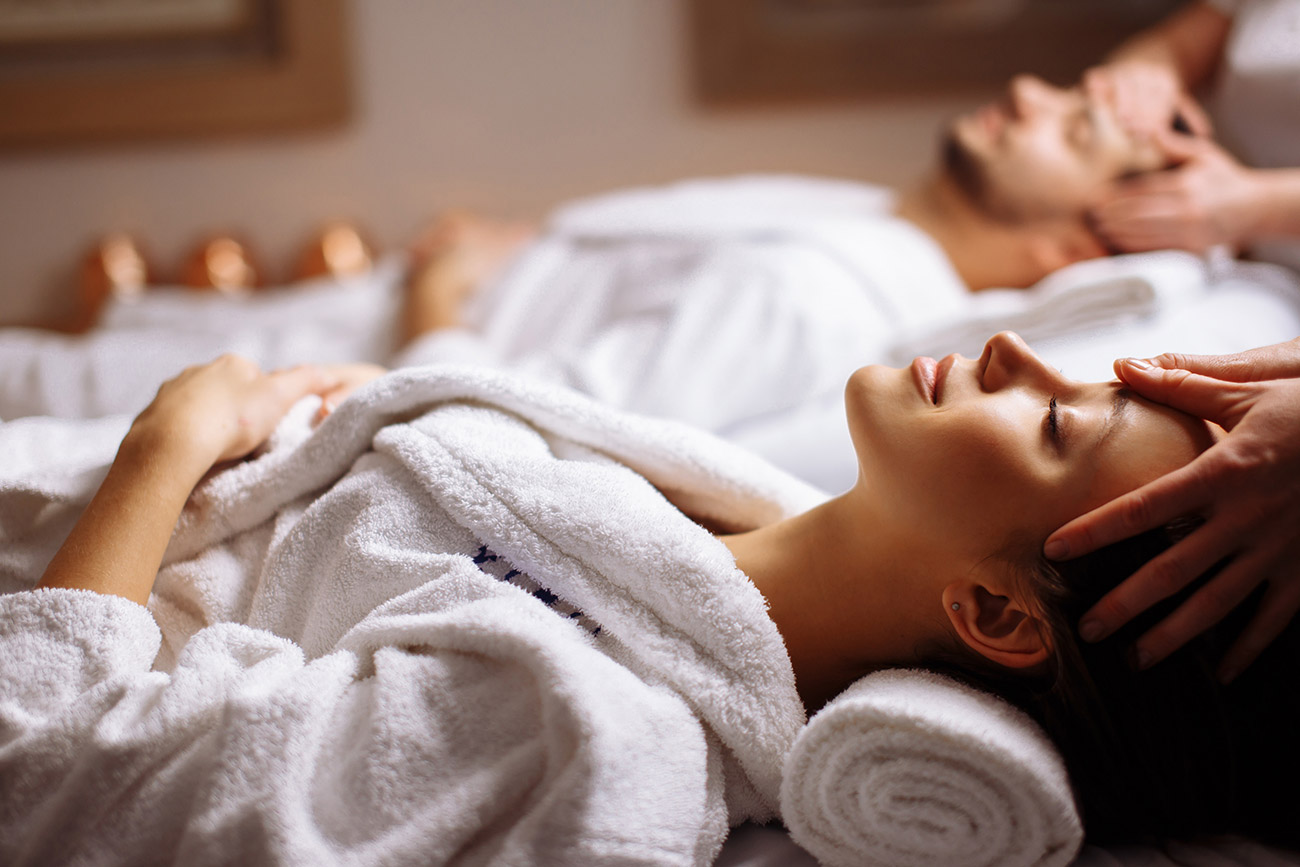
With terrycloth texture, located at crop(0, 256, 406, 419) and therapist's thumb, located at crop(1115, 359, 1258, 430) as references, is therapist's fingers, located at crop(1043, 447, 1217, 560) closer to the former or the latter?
therapist's thumb, located at crop(1115, 359, 1258, 430)

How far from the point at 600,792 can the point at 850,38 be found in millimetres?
1776

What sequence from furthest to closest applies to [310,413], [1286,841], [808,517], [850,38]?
[850,38]
[310,413]
[808,517]
[1286,841]

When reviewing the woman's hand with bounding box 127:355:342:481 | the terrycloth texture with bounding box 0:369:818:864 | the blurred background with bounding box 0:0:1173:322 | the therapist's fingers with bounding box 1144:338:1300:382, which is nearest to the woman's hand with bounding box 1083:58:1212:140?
the blurred background with bounding box 0:0:1173:322

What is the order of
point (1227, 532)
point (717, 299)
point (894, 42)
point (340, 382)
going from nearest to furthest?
1. point (1227, 532)
2. point (340, 382)
3. point (717, 299)
4. point (894, 42)

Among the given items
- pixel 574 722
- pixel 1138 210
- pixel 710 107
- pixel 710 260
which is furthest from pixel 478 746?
pixel 710 107

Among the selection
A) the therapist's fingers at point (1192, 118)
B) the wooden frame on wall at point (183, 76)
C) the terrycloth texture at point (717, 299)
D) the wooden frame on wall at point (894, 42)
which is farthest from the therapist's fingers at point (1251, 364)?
the wooden frame on wall at point (183, 76)

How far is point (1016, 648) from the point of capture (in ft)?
2.08

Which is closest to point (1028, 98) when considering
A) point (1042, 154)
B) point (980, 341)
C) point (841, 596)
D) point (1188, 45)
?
point (1042, 154)

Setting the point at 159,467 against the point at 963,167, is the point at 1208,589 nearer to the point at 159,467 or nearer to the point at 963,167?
the point at 159,467

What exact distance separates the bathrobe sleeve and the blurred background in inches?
63.5

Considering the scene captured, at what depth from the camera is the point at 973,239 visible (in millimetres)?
1551

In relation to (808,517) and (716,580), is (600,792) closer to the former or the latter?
(716,580)

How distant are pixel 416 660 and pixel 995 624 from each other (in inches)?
16.4

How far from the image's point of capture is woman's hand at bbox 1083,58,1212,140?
4.67 ft
